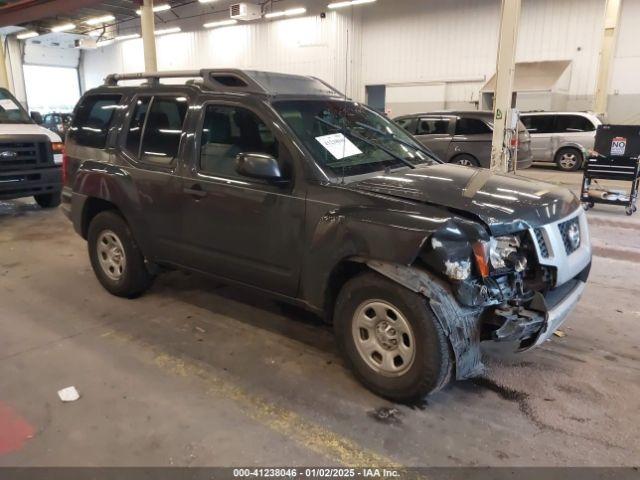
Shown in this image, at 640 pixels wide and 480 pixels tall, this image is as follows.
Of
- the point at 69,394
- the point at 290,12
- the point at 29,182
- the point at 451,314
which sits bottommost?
the point at 69,394

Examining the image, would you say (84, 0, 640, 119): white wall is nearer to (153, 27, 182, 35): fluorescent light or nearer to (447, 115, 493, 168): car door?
(153, 27, 182, 35): fluorescent light

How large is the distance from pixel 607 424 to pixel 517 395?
1.63ft

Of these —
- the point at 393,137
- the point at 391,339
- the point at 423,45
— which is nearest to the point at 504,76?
the point at 393,137

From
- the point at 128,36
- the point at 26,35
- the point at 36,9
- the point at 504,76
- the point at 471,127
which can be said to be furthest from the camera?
the point at 26,35

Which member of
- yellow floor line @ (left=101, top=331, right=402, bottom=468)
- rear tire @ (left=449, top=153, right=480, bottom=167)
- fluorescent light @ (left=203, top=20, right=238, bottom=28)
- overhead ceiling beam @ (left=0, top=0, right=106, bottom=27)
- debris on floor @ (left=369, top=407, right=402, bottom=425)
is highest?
fluorescent light @ (left=203, top=20, right=238, bottom=28)

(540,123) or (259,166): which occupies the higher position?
(540,123)

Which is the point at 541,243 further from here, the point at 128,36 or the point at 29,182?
the point at 128,36

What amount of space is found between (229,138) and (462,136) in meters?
8.53

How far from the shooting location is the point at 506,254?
9.18ft

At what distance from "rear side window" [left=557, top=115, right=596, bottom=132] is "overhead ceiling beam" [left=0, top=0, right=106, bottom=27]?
1520cm

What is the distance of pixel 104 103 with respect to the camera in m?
4.60

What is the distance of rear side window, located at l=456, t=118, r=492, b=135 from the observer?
35.7 ft

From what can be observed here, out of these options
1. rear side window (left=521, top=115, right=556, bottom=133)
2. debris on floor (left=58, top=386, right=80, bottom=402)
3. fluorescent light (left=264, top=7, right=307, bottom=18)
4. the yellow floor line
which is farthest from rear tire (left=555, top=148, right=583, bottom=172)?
debris on floor (left=58, top=386, right=80, bottom=402)

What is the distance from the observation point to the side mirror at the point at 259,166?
123 inches
